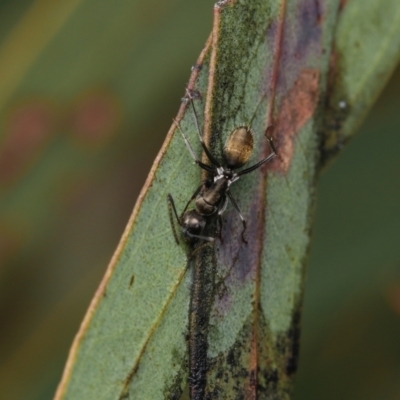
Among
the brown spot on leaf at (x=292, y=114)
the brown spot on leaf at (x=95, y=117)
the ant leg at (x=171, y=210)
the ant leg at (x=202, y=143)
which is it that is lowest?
the ant leg at (x=171, y=210)

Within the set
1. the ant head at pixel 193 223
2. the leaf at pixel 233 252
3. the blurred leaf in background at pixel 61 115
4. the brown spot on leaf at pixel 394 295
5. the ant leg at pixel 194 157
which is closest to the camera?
the leaf at pixel 233 252

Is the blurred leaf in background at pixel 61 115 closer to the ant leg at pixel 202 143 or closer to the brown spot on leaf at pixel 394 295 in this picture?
the ant leg at pixel 202 143

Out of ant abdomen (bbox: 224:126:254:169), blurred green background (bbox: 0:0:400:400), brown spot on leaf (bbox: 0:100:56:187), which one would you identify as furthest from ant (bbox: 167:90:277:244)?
brown spot on leaf (bbox: 0:100:56:187)

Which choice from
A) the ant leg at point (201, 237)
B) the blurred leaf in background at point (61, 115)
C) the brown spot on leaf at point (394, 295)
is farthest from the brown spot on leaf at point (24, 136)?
the brown spot on leaf at point (394, 295)

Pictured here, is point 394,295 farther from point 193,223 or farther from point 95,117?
point 95,117

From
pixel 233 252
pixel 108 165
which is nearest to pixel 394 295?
pixel 233 252

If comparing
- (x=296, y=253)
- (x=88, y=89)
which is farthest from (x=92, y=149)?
(x=296, y=253)

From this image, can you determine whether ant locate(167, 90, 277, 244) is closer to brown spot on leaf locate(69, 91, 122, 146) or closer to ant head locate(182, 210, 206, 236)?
ant head locate(182, 210, 206, 236)

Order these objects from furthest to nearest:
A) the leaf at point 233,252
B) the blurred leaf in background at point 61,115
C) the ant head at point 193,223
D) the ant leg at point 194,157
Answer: the blurred leaf in background at point 61,115 → the ant head at point 193,223 → the ant leg at point 194,157 → the leaf at point 233,252
